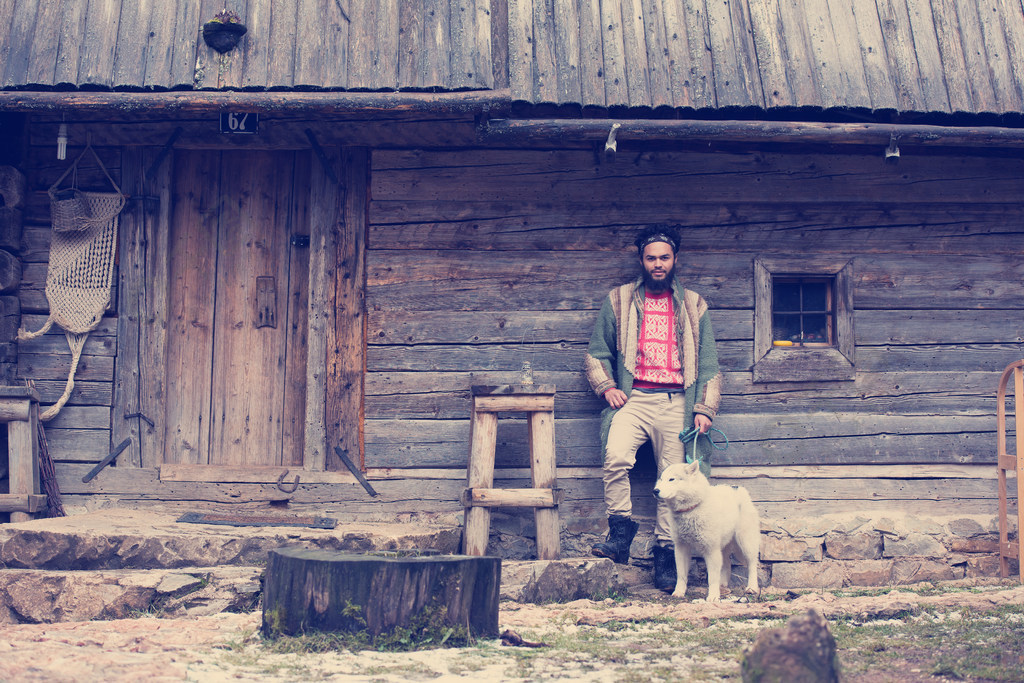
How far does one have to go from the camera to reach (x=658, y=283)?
6.19 metres

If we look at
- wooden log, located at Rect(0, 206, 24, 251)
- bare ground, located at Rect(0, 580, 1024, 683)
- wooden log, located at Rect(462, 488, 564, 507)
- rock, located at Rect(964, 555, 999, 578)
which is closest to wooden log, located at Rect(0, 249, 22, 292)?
wooden log, located at Rect(0, 206, 24, 251)

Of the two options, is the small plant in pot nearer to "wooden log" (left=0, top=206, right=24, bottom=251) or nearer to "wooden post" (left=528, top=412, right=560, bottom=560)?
"wooden log" (left=0, top=206, right=24, bottom=251)

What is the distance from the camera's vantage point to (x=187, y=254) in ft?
21.7

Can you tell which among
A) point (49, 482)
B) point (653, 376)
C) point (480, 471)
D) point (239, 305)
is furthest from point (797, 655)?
point (49, 482)

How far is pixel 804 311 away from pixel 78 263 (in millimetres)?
4987

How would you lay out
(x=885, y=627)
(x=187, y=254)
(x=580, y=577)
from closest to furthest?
(x=885, y=627)
(x=580, y=577)
(x=187, y=254)

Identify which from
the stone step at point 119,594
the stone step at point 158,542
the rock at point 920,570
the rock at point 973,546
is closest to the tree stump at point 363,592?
the stone step at point 119,594

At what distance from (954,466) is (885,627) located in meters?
2.28

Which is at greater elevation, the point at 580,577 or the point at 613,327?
the point at 613,327

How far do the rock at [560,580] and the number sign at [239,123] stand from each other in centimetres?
320

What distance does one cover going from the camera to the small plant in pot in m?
5.88

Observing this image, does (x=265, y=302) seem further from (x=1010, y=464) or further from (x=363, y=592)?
(x=1010, y=464)

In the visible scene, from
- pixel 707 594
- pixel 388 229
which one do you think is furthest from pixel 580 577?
pixel 388 229

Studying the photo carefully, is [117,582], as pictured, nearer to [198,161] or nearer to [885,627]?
[198,161]
